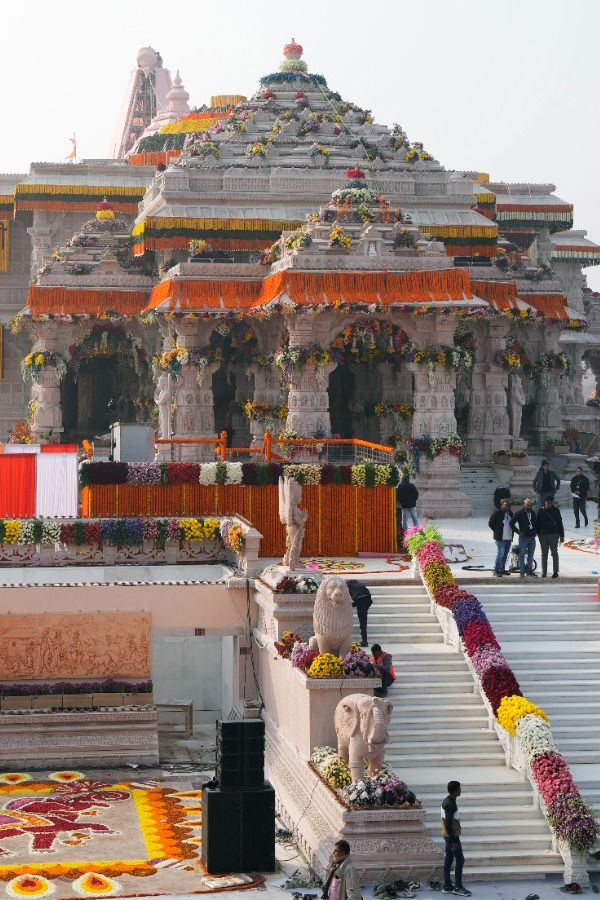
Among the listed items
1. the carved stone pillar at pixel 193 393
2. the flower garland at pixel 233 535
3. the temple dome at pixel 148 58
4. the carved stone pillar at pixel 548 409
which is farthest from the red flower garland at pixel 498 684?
the temple dome at pixel 148 58

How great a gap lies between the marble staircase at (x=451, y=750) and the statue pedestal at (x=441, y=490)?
1143 centimetres

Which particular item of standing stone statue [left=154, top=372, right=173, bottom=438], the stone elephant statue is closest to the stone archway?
standing stone statue [left=154, top=372, right=173, bottom=438]

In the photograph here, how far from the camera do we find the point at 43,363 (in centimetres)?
4997

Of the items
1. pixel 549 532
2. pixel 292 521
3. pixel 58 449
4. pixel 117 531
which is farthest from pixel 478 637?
pixel 58 449

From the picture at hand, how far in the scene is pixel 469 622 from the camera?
27172mm

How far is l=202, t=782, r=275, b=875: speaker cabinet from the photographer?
22078mm

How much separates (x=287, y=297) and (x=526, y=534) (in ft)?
44.4

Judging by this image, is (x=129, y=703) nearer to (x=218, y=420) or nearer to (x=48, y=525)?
(x=48, y=525)

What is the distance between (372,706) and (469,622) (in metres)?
5.50

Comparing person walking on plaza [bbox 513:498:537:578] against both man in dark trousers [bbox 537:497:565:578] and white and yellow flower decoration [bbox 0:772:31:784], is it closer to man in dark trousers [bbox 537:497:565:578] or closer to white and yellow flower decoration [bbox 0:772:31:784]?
man in dark trousers [bbox 537:497:565:578]

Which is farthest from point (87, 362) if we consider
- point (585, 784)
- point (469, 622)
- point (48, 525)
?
point (585, 784)

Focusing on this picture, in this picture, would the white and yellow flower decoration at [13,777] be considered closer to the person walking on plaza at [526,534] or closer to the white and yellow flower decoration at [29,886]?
the white and yellow flower decoration at [29,886]

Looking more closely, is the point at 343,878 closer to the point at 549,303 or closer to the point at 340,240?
the point at 340,240

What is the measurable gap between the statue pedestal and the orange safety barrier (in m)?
6.46
